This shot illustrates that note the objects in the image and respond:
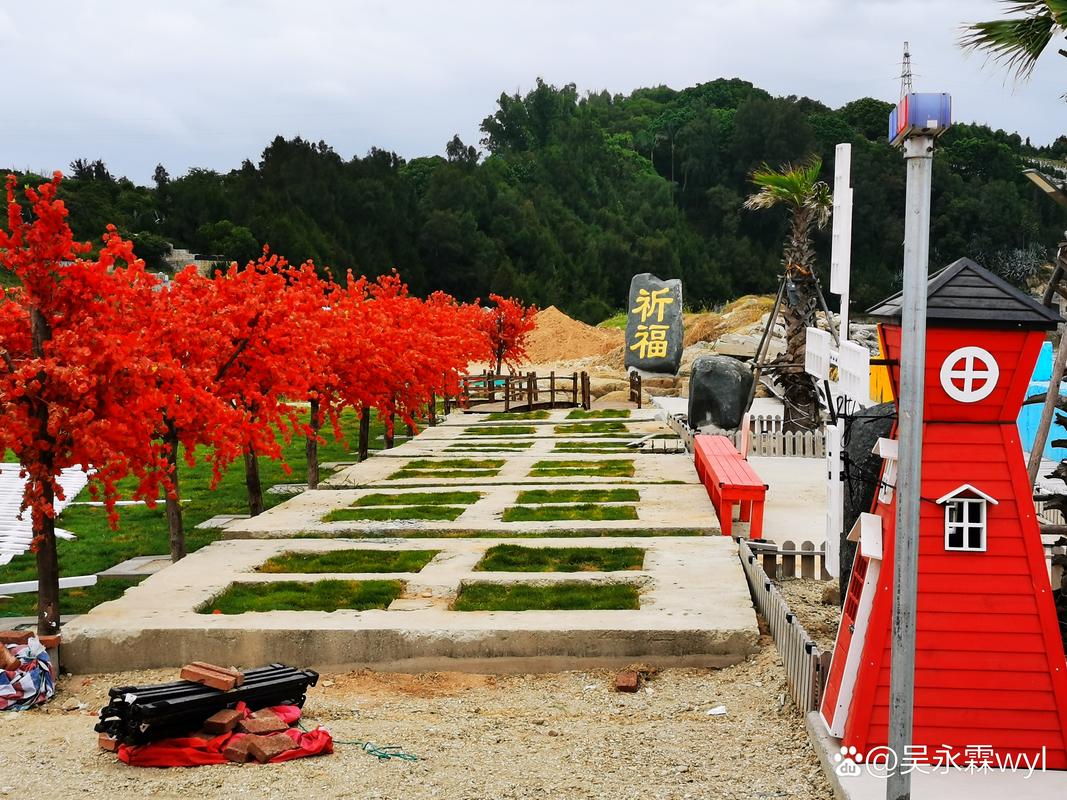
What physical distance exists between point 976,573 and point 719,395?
18748mm

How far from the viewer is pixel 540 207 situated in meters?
88.1

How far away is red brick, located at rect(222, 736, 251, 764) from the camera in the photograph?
26.5 ft

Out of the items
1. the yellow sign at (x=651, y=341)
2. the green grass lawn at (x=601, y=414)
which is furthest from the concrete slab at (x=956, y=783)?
the yellow sign at (x=651, y=341)

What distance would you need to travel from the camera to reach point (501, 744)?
8.40 m

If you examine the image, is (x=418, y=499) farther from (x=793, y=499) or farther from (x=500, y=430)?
(x=500, y=430)

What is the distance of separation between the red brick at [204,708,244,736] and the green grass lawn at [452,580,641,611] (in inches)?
145

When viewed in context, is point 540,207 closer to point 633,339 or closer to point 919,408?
point 633,339

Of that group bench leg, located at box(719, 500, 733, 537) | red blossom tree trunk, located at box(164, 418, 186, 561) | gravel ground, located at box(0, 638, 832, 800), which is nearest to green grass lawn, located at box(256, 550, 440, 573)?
red blossom tree trunk, located at box(164, 418, 186, 561)

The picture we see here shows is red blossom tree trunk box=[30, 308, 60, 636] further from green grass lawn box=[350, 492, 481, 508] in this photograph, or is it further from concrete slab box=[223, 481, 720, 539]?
green grass lawn box=[350, 492, 481, 508]

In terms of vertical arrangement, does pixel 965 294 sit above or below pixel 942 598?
above

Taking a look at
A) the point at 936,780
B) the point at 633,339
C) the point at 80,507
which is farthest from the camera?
the point at 633,339

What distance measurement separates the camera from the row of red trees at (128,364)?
10.8m

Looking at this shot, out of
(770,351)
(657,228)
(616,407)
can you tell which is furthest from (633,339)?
(657,228)

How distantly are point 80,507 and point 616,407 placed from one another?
21241 millimetres
